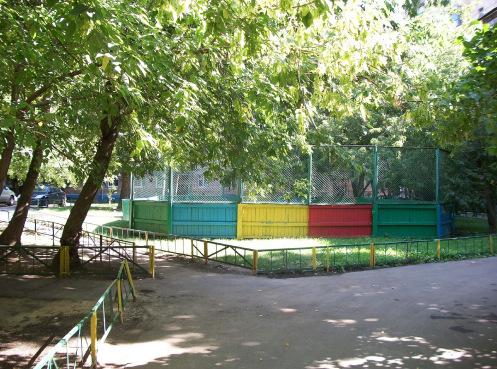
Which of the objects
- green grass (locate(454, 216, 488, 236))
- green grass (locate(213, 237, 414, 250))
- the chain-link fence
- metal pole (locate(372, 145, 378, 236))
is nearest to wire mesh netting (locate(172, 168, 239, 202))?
the chain-link fence

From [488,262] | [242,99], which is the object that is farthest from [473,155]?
[242,99]

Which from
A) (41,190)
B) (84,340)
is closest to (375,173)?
(84,340)

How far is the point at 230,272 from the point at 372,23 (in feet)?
26.0

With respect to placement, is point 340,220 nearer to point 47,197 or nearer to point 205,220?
point 205,220

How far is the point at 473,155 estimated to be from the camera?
21312 millimetres

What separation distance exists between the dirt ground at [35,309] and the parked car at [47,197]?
31.9 metres

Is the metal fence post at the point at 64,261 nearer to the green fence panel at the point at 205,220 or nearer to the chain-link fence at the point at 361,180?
the green fence panel at the point at 205,220

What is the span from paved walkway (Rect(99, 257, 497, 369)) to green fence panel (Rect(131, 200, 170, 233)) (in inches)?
323

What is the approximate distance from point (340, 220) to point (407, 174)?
343cm

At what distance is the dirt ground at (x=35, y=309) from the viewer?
720 centimetres

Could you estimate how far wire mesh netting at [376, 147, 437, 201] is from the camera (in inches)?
815

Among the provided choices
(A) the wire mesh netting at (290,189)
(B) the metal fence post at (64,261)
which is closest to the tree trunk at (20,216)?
(B) the metal fence post at (64,261)

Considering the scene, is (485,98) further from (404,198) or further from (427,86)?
(404,198)

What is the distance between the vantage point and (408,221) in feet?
66.8
